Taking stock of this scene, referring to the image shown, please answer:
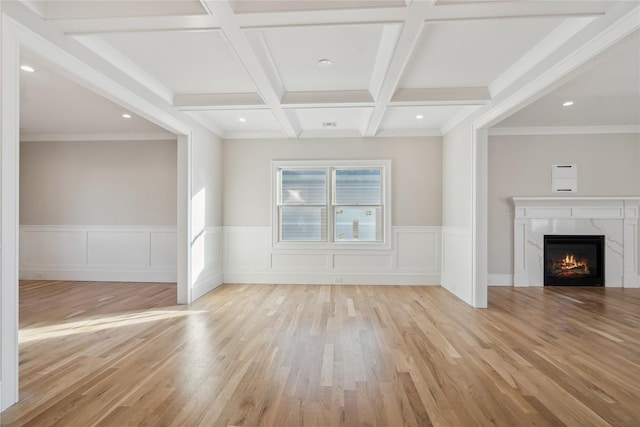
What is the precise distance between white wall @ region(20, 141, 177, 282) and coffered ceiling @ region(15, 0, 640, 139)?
2.81 ft

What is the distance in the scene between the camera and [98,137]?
227 inches

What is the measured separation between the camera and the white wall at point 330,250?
218 inches

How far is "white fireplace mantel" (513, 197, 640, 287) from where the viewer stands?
5.29 metres

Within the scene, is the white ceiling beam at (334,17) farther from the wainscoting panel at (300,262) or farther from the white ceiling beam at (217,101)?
the wainscoting panel at (300,262)

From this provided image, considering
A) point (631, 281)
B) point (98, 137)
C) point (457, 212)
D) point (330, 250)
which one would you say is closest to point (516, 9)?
point (457, 212)

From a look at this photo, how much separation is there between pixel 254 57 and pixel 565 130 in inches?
207

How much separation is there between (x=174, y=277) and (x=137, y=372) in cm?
352

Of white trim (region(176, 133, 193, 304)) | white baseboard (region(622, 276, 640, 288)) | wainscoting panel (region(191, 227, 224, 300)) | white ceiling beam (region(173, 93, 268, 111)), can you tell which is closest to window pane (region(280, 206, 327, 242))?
wainscoting panel (region(191, 227, 224, 300))

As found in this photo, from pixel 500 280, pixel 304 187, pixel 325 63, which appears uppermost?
pixel 325 63

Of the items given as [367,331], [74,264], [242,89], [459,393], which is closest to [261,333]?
[367,331]

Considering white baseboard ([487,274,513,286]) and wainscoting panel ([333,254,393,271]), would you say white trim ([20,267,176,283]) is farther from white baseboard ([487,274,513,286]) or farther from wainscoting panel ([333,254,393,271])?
white baseboard ([487,274,513,286])

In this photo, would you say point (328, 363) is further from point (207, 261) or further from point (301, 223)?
point (301, 223)

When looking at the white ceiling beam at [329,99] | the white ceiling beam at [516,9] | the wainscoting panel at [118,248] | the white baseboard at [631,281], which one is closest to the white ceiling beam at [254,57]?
the white ceiling beam at [329,99]

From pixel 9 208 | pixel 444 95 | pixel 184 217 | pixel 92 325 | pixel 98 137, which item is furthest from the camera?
pixel 98 137
